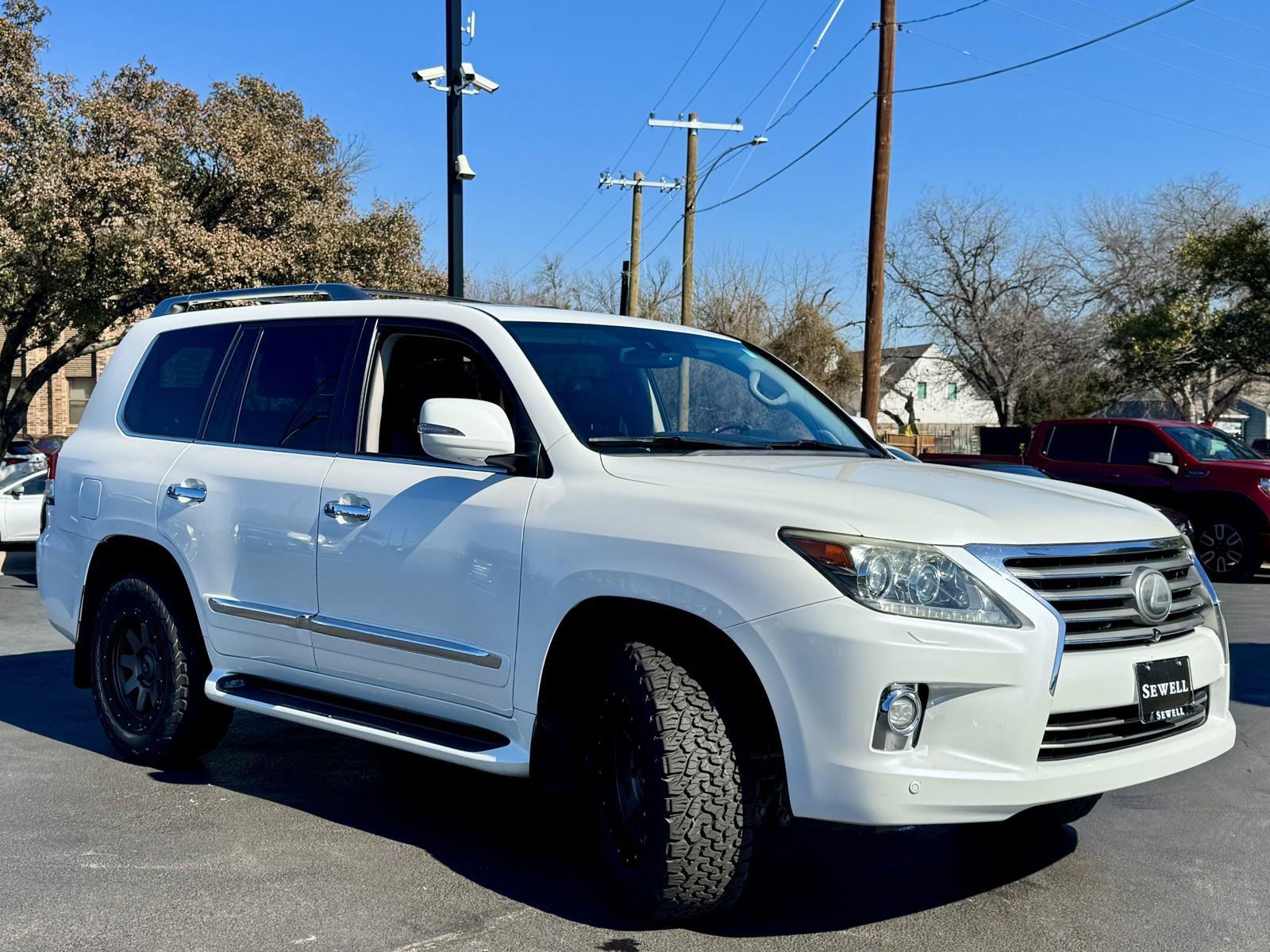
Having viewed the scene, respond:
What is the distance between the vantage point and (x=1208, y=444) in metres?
15.3

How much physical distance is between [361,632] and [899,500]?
1.99 meters

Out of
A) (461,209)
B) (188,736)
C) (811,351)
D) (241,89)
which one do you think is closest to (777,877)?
(188,736)

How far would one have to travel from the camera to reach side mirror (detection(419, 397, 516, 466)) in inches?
163

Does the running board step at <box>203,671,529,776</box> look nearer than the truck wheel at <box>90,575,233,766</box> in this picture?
→ Yes

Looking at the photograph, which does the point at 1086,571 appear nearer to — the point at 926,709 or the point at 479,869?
the point at 926,709

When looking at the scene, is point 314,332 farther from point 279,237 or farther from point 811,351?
point 811,351

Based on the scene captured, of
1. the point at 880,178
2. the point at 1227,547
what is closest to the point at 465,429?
the point at 1227,547

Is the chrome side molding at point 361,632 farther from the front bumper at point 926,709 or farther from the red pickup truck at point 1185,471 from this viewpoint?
the red pickup truck at point 1185,471

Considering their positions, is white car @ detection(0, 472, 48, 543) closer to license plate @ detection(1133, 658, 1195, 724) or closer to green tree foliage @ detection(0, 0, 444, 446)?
green tree foliage @ detection(0, 0, 444, 446)

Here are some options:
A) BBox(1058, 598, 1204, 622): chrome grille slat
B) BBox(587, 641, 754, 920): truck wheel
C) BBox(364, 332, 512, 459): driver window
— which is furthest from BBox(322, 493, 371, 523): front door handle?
BBox(1058, 598, 1204, 622): chrome grille slat

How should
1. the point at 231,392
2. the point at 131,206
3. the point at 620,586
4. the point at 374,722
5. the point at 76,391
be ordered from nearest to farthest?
the point at 620,586 < the point at 374,722 < the point at 231,392 < the point at 131,206 < the point at 76,391

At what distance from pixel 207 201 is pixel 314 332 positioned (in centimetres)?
2034

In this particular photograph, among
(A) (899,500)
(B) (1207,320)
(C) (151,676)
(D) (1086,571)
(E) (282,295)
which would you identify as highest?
(B) (1207,320)

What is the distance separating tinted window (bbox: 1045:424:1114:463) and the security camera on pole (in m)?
7.45
